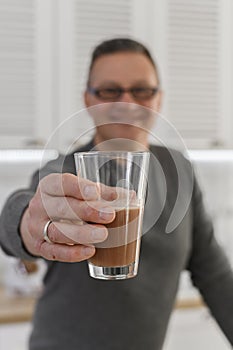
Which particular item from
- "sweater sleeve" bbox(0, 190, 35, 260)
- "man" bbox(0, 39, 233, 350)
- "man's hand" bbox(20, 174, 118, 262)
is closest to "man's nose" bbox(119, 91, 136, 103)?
"man" bbox(0, 39, 233, 350)

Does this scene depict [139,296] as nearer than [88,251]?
No

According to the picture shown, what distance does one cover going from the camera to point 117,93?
2.56ft

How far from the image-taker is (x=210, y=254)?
996 mm

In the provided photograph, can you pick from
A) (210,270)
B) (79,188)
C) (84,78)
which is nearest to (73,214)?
(79,188)

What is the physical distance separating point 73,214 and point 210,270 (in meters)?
0.56

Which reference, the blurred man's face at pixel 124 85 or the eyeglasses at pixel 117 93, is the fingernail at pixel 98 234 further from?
the eyeglasses at pixel 117 93

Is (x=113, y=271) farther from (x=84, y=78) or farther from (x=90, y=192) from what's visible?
(x=84, y=78)

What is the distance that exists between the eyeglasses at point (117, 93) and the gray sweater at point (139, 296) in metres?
0.19

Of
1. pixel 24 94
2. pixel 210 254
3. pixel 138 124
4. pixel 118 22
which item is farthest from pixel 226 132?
pixel 138 124

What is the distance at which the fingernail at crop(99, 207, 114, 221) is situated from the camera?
17.6 inches

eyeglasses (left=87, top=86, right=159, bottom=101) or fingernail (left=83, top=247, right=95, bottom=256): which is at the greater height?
eyeglasses (left=87, top=86, right=159, bottom=101)

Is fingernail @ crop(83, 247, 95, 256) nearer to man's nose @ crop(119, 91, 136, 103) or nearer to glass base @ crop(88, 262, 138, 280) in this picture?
glass base @ crop(88, 262, 138, 280)

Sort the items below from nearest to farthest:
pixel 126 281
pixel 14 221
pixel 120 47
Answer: pixel 14 221, pixel 120 47, pixel 126 281

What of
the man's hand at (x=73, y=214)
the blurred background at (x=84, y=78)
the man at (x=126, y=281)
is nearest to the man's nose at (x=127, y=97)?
the man at (x=126, y=281)
